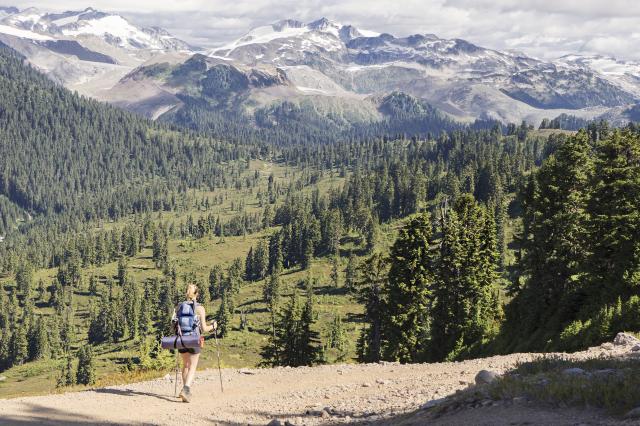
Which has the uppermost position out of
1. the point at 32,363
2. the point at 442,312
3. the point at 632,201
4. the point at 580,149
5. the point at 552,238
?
the point at 580,149

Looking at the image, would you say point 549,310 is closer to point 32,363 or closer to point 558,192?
point 558,192

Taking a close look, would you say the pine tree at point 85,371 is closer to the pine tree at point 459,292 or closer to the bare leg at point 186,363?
the pine tree at point 459,292

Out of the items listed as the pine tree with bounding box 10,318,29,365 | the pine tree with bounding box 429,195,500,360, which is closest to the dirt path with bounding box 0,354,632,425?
the pine tree with bounding box 429,195,500,360

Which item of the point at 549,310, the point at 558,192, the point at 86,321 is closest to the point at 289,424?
the point at 549,310

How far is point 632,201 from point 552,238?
6.54 meters

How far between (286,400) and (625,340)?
14.8 m

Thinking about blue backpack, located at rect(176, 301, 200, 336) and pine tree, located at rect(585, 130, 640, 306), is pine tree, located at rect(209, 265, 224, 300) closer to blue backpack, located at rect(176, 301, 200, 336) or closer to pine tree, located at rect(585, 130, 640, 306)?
pine tree, located at rect(585, 130, 640, 306)

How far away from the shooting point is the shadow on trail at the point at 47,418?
15320 millimetres

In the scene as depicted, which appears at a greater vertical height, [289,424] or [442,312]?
[289,424]

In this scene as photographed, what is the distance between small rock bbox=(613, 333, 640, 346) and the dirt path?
3.87 m

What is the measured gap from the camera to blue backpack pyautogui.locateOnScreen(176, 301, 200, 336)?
728 inches

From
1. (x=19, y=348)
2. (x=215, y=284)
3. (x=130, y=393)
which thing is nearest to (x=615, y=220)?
(x=130, y=393)

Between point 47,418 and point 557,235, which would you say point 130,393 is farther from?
point 557,235

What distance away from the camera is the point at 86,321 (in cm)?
18175
